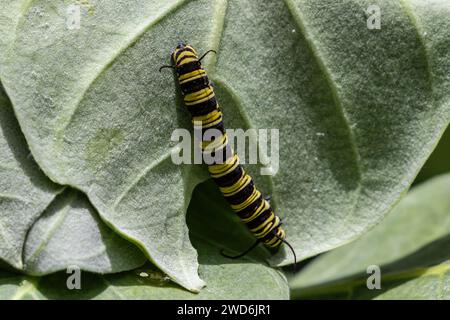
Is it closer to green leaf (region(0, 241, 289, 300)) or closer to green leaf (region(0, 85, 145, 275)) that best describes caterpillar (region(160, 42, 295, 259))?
green leaf (region(0, 241, 289, 300))

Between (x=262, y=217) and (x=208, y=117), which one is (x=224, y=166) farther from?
(x=262, y=217)

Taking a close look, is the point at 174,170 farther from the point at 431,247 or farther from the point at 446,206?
the point at 446,206

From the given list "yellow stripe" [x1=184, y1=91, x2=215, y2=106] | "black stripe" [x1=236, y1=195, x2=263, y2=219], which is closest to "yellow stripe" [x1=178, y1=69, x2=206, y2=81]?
"yellow stripe" [x1=184, y1=91, x2=215, y2=106]

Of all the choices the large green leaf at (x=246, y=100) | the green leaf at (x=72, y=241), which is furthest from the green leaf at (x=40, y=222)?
the large green leaf at (x=246, y=100)

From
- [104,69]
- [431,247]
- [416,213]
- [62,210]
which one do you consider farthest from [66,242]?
[416,213]

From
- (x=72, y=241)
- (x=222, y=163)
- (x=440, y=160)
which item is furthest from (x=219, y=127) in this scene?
(x=440, y=160)
